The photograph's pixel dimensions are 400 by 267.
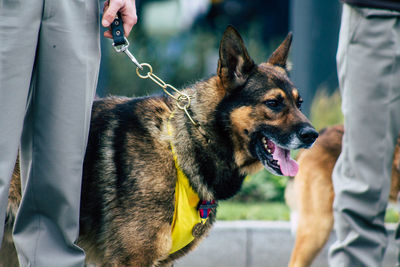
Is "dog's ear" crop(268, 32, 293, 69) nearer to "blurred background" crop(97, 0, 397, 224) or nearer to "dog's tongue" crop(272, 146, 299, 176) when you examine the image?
"dog's tongue" crop(272, 146, 299, 176)

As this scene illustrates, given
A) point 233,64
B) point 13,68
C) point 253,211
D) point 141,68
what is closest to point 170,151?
point 141,68

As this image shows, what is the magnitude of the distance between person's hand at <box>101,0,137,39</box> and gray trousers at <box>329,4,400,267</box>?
0.97 metres

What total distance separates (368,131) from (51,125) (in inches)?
52.6

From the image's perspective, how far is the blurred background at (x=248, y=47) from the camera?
489 centimetres

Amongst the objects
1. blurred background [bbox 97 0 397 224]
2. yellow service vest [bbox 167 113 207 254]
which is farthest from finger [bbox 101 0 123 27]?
blurred background [bbox 97 0 397 224]

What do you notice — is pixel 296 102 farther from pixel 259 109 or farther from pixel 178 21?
pixel 178 21

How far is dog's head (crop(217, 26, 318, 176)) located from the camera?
2.46 m

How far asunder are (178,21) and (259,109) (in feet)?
23.7

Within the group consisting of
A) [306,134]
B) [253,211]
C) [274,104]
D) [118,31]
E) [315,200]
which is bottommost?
[253,211]

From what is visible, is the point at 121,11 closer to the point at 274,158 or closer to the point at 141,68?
A: the point at 141,68

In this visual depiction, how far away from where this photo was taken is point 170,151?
243cm

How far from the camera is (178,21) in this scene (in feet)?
30.8

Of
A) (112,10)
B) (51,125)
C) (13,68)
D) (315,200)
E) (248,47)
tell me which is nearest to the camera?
(13,68)

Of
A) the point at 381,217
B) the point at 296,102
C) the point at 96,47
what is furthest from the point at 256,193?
the point at 96,47
